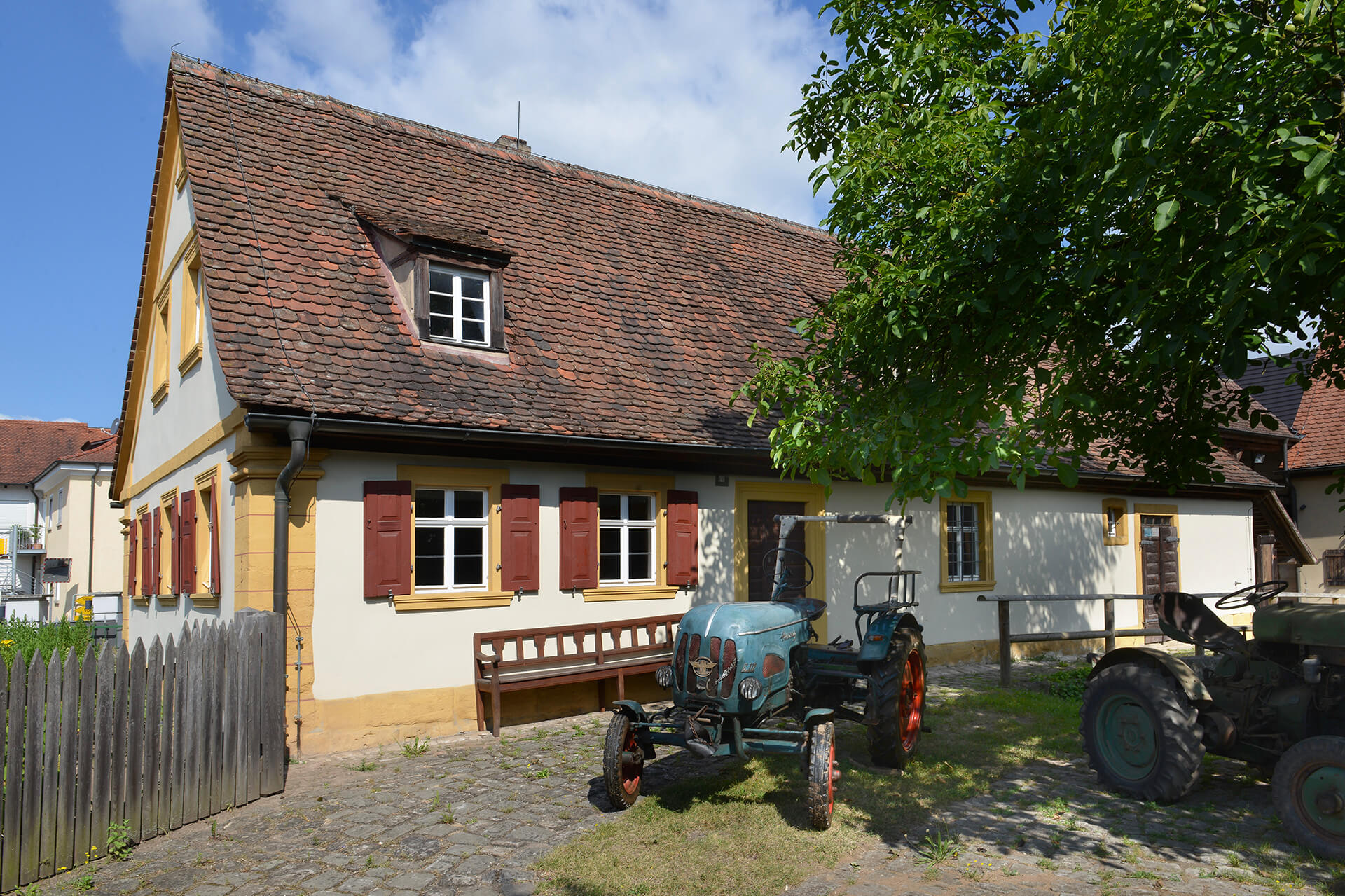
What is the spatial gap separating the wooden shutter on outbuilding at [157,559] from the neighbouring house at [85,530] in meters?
20.5

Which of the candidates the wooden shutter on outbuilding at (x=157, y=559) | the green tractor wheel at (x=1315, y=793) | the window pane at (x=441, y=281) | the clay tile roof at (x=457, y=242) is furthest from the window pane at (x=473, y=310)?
the green tractor wheel at (x=1315, y=793)

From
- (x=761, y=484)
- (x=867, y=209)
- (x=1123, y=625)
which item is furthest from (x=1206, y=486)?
(x=867, y=209)

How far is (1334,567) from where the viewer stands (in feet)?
76.6

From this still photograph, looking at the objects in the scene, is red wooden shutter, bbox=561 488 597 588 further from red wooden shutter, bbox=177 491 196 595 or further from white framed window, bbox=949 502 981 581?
white framed window, bbox=949 502 981 581

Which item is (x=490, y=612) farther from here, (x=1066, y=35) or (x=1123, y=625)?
(x=1123, y=625)

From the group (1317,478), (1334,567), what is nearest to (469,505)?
(1334,567)

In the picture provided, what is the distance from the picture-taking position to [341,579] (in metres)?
8.66

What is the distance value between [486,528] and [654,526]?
81.2 inches

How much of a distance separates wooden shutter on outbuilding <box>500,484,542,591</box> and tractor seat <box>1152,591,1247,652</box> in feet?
18.7

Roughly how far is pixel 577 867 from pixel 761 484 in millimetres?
6984

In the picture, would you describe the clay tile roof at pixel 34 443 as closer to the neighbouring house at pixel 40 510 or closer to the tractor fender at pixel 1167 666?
the neighbouring house at pixel 40 510

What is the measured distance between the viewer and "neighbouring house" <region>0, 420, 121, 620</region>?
3181 centimetres

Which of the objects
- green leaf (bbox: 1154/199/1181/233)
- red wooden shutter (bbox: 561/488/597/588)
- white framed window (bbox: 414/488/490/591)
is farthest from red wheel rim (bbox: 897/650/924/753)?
white framed window (bbox: 414/488/490/591)

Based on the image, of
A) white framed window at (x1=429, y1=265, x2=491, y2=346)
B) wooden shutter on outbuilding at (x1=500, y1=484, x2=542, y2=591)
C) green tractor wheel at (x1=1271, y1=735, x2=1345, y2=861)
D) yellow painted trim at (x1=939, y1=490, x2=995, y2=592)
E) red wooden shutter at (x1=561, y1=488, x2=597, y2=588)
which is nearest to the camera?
green tractor wheel at (x1=1271, y1=735, x2=1345, y2=861)
